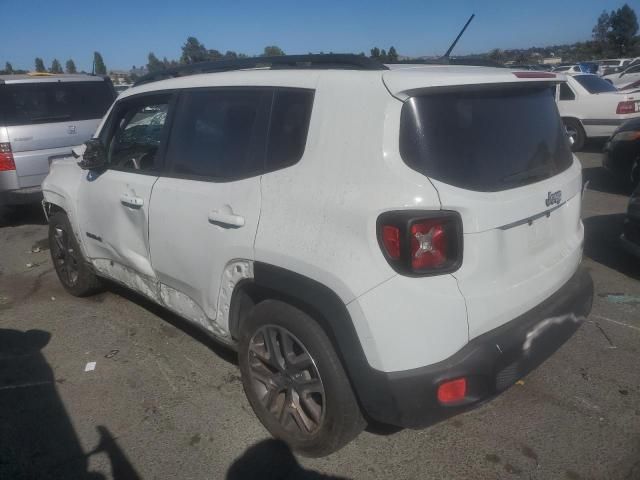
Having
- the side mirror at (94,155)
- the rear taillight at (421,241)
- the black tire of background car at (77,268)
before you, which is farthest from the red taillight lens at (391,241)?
the black tire of background car at (77,268)

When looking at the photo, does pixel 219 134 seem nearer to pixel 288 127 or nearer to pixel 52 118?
pixel 288 127

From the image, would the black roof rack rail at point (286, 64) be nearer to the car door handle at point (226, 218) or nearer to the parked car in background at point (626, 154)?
the car door handle at point (226, 218)

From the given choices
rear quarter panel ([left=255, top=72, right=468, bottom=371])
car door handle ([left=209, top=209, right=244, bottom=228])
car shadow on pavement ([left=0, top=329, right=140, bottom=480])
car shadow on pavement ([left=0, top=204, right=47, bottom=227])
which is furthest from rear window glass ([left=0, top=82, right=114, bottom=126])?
rear quarter panel ([left=255, top=72, right=468, bottom=371])

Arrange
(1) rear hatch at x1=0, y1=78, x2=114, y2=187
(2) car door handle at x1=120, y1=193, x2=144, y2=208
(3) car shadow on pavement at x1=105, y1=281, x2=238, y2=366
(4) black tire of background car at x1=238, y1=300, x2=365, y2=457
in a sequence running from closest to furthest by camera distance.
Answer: (4) black tire of background car at x1=238, y1=300, x2=365, y2=457 < (2) car door handle at x1=120, y1=193, x2=144, y2=208 < (3) car shadow on pavement at x1=105, y1=281, x2=238, y2=366 < (1) rear hatch at x1=0, y1=78, x2=114, y2=187

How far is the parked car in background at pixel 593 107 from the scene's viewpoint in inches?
412

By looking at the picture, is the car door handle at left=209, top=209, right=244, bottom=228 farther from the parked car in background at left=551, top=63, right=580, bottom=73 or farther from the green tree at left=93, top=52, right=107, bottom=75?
the parked car in background at left=551, top=63, right=580, bottom=73

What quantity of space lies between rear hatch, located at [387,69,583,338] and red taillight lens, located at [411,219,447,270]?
90mm

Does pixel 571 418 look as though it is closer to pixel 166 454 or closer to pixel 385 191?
pixel 385 191

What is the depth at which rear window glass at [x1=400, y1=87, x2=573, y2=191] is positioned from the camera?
212 centimetres

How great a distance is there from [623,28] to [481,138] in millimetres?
68187

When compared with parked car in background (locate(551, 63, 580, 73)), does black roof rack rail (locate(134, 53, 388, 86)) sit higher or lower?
higher

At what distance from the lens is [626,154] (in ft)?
24.3

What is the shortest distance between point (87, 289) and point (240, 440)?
2575mm

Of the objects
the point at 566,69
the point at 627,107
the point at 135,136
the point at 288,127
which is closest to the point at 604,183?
the point at 627,107
